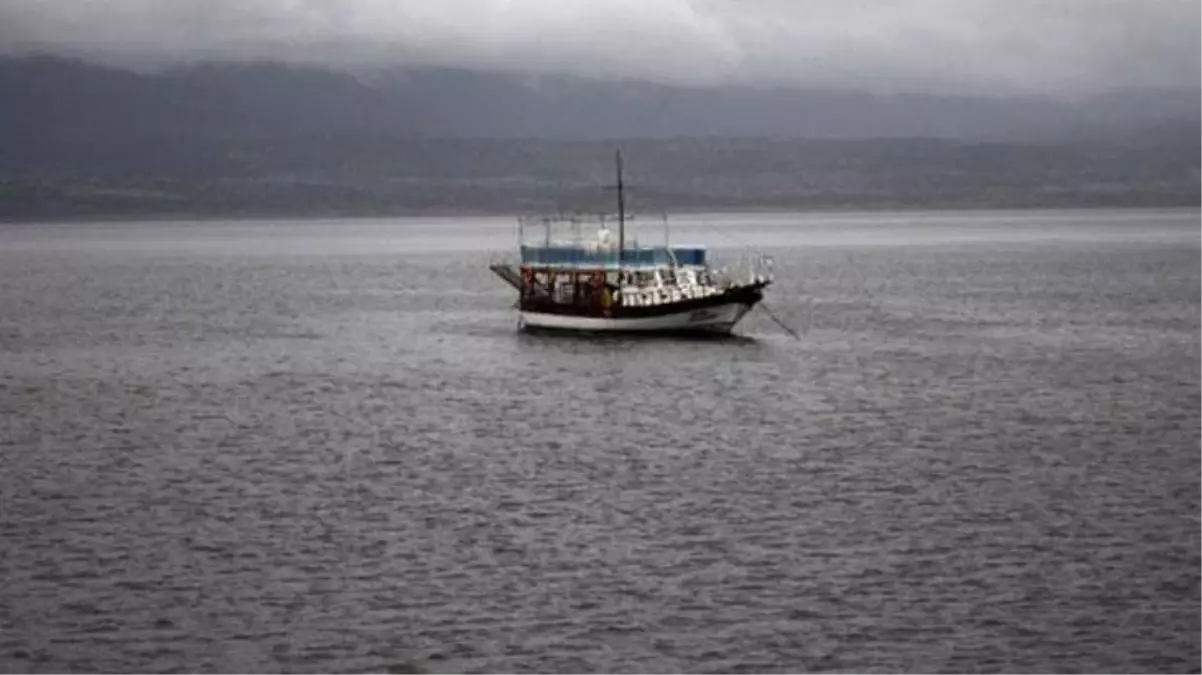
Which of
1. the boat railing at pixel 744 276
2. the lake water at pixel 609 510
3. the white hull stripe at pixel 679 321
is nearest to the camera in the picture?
the lake water at pixel 609 510

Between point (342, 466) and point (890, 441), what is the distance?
16.7 meters

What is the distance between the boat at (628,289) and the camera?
98375 mm

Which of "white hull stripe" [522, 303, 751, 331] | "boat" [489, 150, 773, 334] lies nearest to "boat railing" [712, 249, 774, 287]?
Result: "boat" [489, 150, 773, 334]

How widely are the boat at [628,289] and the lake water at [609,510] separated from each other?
8.26 feet

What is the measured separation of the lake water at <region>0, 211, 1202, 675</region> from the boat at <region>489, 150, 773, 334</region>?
252 centimetres

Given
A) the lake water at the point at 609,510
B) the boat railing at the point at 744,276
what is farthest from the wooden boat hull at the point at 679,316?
the lake water at the point at 609,510

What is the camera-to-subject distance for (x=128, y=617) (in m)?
37.1

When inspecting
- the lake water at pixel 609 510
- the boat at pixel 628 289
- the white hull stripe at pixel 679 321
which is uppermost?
the boat at pixel 628 289

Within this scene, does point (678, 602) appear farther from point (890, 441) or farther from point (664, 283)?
point (664, 283)

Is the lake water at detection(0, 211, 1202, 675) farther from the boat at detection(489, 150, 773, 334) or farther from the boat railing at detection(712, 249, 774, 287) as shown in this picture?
the boat railing at detection(712, 249, 774, 287)

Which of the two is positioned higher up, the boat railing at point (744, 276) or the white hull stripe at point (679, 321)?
the boat railing at point (744, 276)

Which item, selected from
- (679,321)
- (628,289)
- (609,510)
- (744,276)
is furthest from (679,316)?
(609,510)

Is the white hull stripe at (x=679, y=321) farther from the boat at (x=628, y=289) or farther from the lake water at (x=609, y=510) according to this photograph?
the lake water at (x=609, y=510)

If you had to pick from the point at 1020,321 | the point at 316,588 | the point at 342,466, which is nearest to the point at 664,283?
the point at 1020,321
